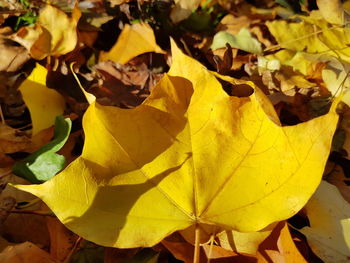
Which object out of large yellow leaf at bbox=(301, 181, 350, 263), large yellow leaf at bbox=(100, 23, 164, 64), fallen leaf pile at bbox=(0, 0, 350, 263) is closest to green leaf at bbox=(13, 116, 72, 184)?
fallen leaf pile at bbox=(0, 0, 350, 263)

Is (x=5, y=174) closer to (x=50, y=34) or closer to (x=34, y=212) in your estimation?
(x=34, y=212)

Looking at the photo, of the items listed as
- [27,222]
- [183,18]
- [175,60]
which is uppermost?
[175,60]

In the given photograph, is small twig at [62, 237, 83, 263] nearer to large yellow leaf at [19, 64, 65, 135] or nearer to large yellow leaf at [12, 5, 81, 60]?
large yellow leaf at [19, 64, 65, 135]

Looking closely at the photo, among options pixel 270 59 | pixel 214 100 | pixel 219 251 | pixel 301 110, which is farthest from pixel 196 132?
pixel 270 59

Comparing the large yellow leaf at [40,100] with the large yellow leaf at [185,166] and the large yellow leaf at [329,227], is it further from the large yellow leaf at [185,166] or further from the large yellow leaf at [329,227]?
the large yellow leaf at [329,227]

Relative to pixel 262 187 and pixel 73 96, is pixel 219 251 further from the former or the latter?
pixel 73 96

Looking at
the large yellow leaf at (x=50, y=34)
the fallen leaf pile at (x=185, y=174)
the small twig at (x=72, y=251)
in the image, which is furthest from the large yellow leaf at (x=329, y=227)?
the large yellow leaf at (x=50, y=34)
